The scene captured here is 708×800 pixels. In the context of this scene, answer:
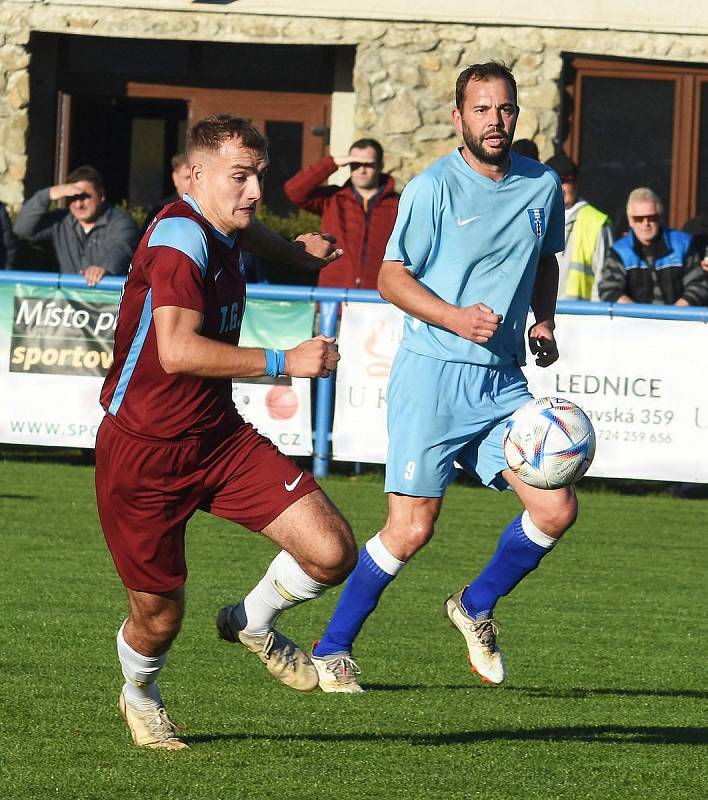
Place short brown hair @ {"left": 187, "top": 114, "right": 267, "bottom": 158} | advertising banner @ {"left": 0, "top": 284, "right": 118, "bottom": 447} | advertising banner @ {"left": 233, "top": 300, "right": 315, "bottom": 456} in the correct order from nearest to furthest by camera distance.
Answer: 1. short brown hair @ {"left": 187, "top": 114, "right": 267, "bottom": 158}
2. advertising banner @ {"left": 233, "top": 300, "right": 315, "bottom": 456}
3. advertising banner @ {"left": 0, "top": 284, "right": 118, "bottom": 447}

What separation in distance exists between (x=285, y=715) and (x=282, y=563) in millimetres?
623

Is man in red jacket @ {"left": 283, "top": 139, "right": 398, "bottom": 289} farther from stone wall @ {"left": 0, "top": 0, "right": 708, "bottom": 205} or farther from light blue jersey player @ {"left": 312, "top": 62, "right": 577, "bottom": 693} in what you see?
light blue jersey player @ {"left": 312, "top": 62, "right": 577, "bottom": 693}

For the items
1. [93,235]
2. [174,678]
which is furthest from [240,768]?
[93,235]

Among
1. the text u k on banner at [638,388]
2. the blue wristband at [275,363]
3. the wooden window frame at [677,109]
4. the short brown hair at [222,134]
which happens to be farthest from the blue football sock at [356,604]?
the wooden window frame at [677,109]

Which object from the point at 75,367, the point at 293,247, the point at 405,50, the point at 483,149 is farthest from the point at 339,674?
the point at 405,50

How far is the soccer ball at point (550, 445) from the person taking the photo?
5.82 metres

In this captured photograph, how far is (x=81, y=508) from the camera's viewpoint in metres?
10.4

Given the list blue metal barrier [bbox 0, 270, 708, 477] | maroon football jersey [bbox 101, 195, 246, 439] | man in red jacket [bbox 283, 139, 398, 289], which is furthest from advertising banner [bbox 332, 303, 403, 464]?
maroon football jersey [bbox 101, 195, 246, 439]

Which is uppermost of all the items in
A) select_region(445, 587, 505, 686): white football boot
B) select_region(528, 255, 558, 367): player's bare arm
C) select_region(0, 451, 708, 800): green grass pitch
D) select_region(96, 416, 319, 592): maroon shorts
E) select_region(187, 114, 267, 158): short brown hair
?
select_region(187, 114, 267, 158): short brown hair

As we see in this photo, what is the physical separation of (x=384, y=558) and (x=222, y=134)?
1997 mm

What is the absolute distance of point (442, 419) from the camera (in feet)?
20.3

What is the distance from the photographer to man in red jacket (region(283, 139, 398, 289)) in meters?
12.2

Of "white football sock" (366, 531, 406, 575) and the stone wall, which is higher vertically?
the stone wall

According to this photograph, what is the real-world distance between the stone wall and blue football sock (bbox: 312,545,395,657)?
1083 centimetres
